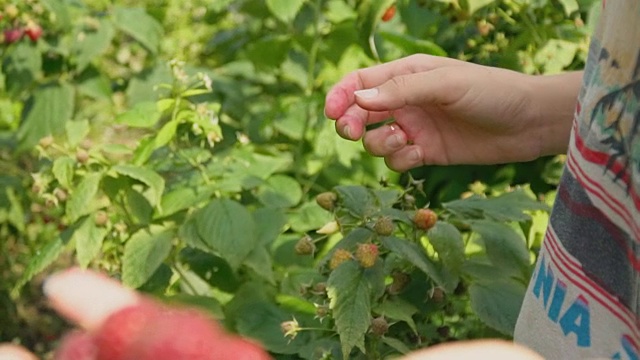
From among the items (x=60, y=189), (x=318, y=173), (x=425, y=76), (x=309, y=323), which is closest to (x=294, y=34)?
(x=318, y=173)

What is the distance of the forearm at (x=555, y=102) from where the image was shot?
1.58 metres

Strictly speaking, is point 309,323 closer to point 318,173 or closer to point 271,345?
point 271,345

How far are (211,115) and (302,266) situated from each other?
1.09ft

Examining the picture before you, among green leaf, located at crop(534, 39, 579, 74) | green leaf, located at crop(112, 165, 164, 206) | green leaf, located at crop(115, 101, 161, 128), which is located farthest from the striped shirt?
green leaf, located at crop(534, 39, 579, 74)

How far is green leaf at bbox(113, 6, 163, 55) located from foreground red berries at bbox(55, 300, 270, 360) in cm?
224

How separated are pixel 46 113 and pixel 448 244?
1.44 metres

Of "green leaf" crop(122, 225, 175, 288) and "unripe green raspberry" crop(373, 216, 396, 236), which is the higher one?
"unripe green raspberry" crop(373, 216, 396, 236)

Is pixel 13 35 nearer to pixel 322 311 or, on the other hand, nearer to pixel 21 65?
pixel 21 65

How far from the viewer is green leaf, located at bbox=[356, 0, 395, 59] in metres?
2.55

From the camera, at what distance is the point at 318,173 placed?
266 cm

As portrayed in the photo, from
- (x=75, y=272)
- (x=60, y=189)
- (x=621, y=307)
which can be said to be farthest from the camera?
(x=60, y=189)

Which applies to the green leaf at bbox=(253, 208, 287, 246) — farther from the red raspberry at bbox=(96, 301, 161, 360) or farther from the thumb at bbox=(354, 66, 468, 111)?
the red raspberry at bbox=(96, 301, 161, 360)

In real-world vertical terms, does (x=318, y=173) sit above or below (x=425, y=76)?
below

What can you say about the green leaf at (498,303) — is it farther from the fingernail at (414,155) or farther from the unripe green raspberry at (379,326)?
the fingernail at (414,155)
